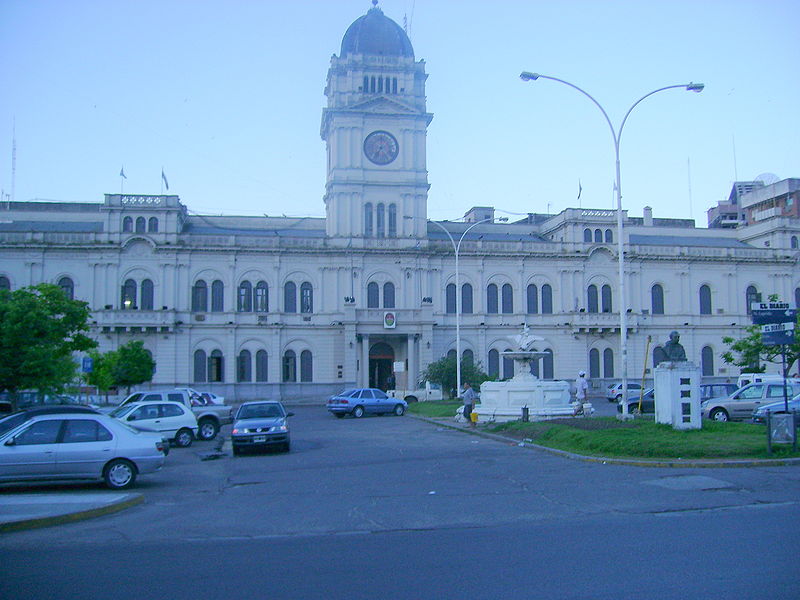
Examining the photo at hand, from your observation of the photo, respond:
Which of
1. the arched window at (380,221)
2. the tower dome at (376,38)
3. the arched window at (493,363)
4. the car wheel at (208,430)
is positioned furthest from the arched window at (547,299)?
the car wheel at (208,430)

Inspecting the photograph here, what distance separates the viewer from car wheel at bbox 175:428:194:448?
25.5 metres

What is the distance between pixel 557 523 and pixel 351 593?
4.62m

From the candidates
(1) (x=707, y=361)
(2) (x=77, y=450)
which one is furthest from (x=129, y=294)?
(1) (x=707, y=361)

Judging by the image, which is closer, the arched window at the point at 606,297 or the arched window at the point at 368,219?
the arched window at the point at 368,219

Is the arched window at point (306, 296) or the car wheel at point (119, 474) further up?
the arched window at point (306, 296)

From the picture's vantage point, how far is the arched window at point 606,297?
61750 millimetres

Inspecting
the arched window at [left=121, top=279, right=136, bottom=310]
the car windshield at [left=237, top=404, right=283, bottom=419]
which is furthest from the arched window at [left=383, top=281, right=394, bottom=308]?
the car windshield at [left=237, top=404, right=283, bottom=419]

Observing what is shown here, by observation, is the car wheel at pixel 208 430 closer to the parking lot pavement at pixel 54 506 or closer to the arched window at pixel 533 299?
the parking lot pavement at pixel 54 506

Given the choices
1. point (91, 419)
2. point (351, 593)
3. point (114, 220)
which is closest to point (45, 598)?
point (351, 593)

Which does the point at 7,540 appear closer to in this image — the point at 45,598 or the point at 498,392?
the point at 45,598

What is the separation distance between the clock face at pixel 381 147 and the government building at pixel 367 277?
10 centimetres

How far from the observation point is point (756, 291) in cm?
6488

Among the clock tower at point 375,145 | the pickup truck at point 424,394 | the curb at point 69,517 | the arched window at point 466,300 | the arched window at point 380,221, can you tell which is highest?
the clock tower at point 375,145

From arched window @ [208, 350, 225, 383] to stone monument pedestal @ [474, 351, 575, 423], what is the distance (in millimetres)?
29132
